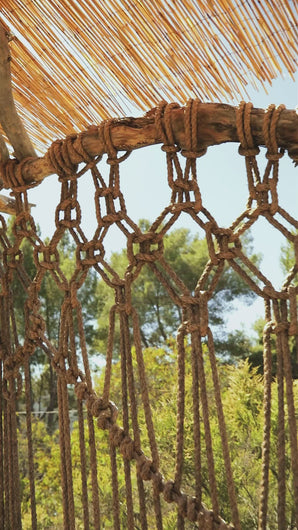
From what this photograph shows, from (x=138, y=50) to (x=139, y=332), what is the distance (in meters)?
0.46

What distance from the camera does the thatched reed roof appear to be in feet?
2.97

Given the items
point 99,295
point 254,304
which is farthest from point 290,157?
point 99,295

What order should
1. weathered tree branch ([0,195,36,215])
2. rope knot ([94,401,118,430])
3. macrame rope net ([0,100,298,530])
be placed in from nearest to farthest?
macrame rope net ([0,100,298,530]) < rope knot ([94,401,118,430]) < weathered tree branch ([0,195,36,215])

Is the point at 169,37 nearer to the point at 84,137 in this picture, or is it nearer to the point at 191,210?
the point at 84,137

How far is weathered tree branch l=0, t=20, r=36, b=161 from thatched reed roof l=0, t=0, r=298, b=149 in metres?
0.06

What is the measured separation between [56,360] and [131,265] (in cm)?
22

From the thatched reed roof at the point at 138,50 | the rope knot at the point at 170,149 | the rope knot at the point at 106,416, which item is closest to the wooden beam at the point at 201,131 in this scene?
the rope knot at the point at 170,149

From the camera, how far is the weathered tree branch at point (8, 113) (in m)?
1.00

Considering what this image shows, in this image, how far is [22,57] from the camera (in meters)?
1.09

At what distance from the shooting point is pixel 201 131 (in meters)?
0.79

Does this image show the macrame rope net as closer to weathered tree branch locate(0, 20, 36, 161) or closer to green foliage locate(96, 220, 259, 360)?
weathered tree branch locate(0, 20, 36, 161)

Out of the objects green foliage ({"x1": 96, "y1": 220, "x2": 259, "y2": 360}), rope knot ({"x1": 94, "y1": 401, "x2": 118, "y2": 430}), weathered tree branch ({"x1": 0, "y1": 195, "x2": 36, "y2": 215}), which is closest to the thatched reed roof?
weathered tree branch ({"x1": 0, "y1": 195, "x2": 36, "y2": 215})

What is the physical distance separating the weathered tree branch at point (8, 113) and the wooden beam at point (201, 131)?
9cm

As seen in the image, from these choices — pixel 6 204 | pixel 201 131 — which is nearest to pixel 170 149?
pixel 201 131
